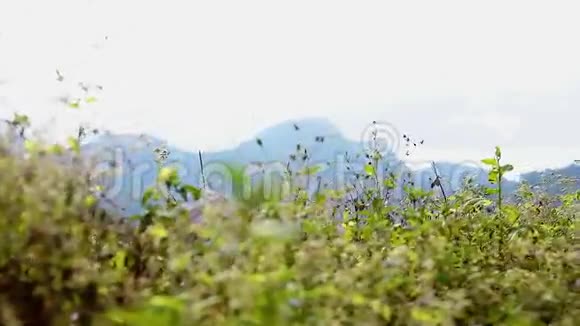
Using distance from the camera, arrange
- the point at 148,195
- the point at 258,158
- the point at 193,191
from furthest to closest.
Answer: the point at 258,158, the point at 193,191, the point at 148,195

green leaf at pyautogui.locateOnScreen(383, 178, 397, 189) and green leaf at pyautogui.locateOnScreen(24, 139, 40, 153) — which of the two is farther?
green leaf at pyautogui.locateOnScreen(383, 178, 397, 189)

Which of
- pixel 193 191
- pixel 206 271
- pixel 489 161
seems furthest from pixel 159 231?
pixel 489 161

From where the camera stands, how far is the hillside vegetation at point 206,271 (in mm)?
1677

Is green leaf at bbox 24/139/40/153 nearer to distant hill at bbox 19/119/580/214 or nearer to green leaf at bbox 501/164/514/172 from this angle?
distant hill at bbox 19/119/580/214

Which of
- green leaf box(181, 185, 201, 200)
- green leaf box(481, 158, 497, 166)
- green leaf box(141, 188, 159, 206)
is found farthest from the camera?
green leaf box(481, 158, 497, 166)

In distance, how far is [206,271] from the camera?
1967mm

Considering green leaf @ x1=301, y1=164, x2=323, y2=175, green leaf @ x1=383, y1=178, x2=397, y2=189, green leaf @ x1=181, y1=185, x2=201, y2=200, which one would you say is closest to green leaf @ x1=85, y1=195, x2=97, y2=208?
green leaf @ x1=181, y1=185, x2=201, y2=200

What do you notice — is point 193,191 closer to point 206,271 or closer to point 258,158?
point 206,271

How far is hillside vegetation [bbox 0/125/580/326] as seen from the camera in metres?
1.68

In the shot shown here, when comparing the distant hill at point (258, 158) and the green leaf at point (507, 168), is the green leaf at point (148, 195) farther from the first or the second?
the green leaf at point (507, 168)

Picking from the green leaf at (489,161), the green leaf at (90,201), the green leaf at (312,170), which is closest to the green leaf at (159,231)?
the green leaf at (90,201)

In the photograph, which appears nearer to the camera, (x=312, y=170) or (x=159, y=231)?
(x=159, y=231)

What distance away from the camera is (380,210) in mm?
3389

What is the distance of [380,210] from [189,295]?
1.87 meters
